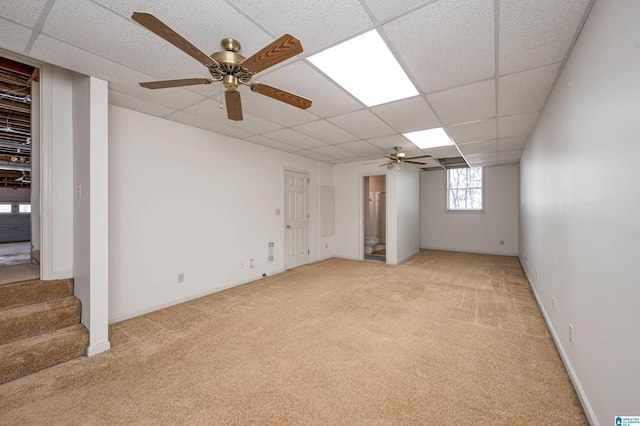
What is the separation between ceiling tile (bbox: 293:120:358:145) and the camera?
11.7 feet

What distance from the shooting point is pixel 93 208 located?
233 centimetres

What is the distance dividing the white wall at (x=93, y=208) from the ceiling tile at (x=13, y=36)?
47cm

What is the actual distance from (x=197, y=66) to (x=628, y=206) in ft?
9.51

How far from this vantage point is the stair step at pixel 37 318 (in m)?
2.10

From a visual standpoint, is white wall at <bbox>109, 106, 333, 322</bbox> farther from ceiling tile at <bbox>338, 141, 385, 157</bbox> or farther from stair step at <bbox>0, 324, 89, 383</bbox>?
ceiling tile at <bbox>338, 141, 385, 157</bbox>

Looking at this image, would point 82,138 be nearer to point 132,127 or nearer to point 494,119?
point 132,127

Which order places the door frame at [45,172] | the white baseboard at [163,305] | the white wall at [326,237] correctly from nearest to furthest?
1. the door frame at [45,172]
2. the white baseboard at [163,305]
3. the white wall at [326,237]

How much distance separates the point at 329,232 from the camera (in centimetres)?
660

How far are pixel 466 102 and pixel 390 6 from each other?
1784mm

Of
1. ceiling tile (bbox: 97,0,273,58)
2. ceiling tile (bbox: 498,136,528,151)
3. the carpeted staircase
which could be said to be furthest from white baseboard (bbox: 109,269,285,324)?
ceiling tile (bbox: 498,136,528,151)

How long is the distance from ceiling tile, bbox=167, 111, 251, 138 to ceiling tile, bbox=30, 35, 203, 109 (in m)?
0.35

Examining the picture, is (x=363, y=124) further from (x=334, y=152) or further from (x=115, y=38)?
(x=115, y=38)

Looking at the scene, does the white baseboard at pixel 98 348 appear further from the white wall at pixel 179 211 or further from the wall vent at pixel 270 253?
the wall vent at pixel 270 253

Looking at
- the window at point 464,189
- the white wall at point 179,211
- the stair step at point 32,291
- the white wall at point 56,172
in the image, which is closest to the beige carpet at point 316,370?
the white wall at point 179,211
